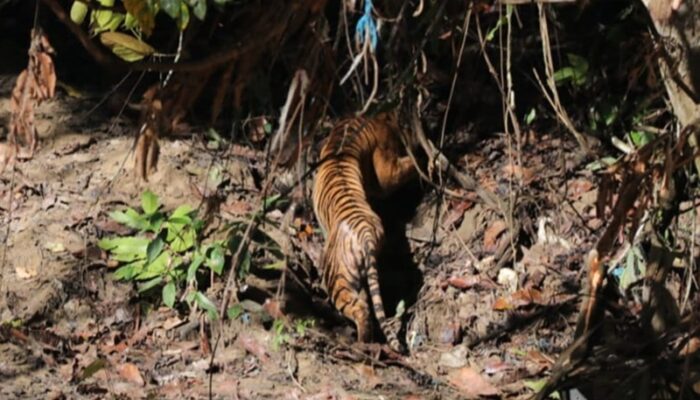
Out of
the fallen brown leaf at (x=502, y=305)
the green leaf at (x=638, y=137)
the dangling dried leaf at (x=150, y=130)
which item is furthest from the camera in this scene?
the green leaf at (x=638, y=137)

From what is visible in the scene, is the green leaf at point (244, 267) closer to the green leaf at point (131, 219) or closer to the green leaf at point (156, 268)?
the green leaf at point (156, 268)

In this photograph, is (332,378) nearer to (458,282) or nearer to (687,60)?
(458,282)

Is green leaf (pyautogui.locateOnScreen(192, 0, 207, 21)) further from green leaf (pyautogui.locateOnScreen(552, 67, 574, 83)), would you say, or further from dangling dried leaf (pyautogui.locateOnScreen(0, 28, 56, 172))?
green leaf (pyautogui.locateOnScreen(552, 67, 574, 83))

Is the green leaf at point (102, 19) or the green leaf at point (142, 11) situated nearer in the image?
the green leaf at point (142, 11)

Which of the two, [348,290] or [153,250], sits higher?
[153,250]

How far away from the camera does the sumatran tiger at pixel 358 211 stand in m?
5.51

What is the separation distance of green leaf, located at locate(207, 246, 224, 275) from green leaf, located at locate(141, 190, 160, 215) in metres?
0.46

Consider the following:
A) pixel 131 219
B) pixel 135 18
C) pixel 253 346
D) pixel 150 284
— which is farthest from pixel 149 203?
pixel 135 18

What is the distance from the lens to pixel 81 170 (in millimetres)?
6273

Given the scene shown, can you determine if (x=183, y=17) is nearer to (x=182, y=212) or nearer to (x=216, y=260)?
(x=216, y=260)

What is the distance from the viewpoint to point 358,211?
6043 mm

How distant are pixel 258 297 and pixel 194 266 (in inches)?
14.7

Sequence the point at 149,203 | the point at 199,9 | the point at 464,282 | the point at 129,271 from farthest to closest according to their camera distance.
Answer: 1. the point at 464,282
2. the point at 149,203
3. the point at 129,271
4. the point at 199,9

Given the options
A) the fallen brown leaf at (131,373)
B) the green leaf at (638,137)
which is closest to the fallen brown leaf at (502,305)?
the green leaf at (638,137)
